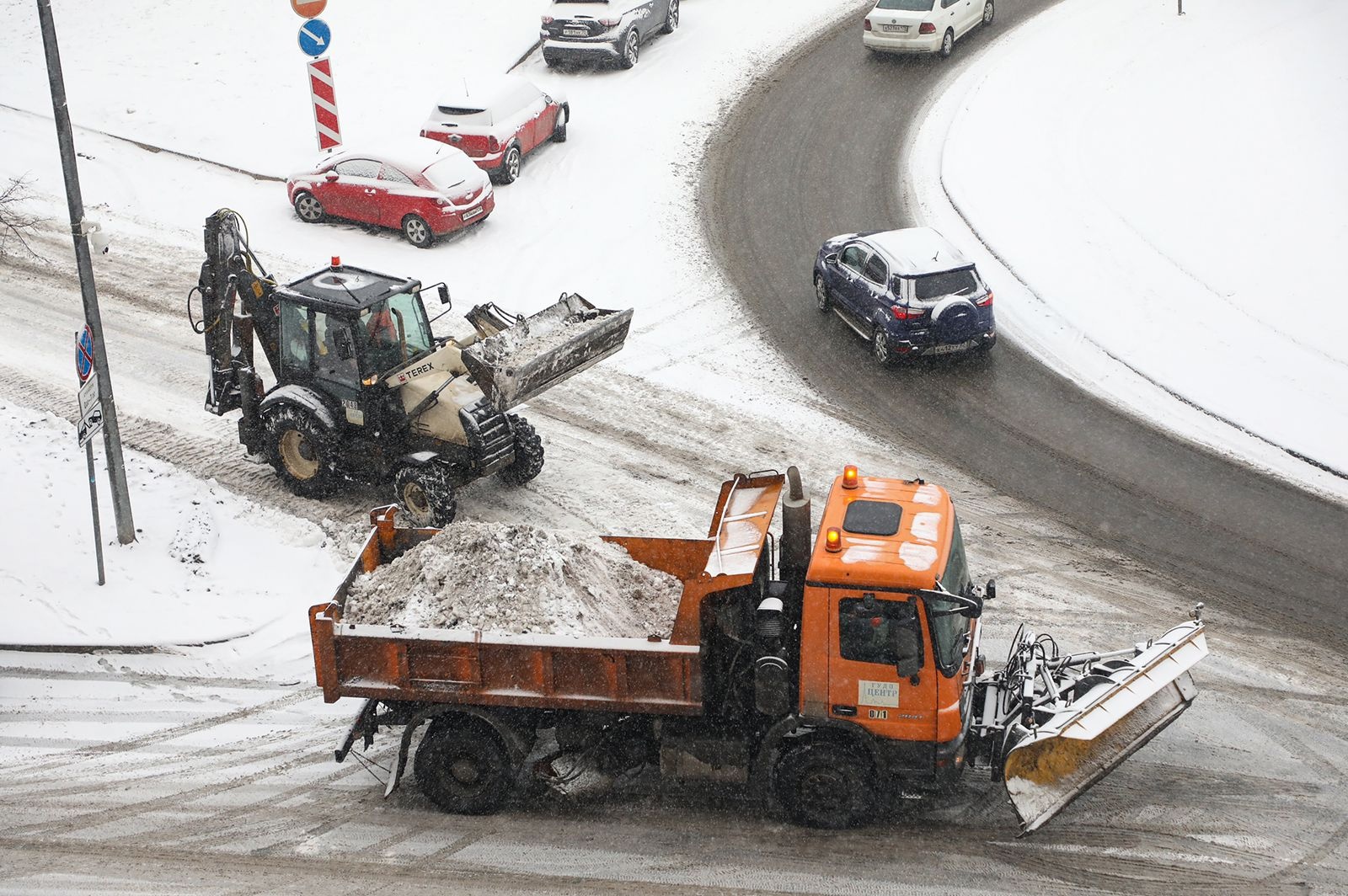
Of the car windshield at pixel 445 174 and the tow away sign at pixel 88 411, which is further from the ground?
the tow away sign at pixel 88 411

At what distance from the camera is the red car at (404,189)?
67.3 feet

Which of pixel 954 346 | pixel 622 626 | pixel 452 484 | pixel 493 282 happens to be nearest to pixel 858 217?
pixel 954 346

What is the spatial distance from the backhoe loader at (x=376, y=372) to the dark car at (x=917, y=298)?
15.9 ft

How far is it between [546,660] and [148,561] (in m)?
6.01

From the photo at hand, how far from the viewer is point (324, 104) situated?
869 inches

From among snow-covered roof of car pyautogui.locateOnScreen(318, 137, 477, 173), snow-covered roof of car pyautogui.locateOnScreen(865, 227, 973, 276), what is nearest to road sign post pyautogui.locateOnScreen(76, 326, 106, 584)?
snow-covered roof of car pyautogui.locateOnScreen(318, 137, 477, 173)

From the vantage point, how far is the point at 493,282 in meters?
19.9

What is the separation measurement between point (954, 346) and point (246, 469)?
9.41 metres

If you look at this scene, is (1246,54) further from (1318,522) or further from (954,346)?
(1318,522)

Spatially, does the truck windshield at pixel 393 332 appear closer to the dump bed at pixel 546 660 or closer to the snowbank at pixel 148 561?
the snowbank at pixel 148 561

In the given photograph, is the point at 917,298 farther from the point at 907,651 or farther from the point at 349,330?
the point at 907,651

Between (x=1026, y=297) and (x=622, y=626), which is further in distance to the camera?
(x=1026, y=297)

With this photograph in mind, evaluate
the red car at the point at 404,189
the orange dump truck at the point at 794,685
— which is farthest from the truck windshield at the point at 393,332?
the red car at the point at 404,189

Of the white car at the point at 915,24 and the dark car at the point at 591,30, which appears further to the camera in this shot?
the white car at the point at 915,24
